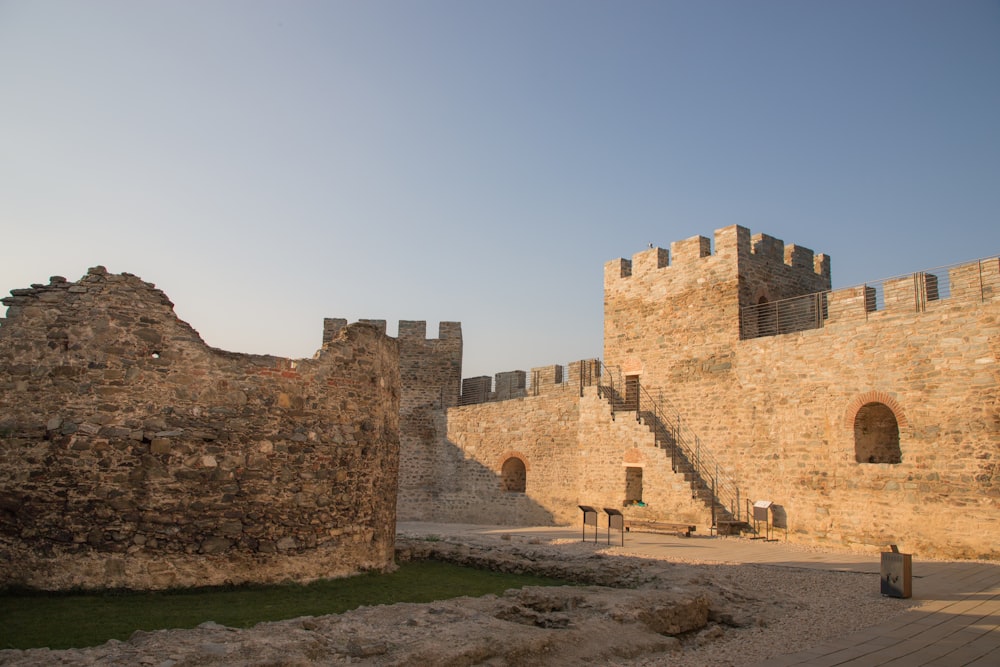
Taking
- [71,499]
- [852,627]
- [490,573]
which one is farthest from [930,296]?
[71,499]

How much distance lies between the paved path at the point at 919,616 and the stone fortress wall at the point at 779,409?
1.43 m

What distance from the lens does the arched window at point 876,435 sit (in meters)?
14.5

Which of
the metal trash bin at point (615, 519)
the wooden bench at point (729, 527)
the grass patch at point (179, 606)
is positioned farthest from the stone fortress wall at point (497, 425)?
the metal trash bin at point (615, 519)

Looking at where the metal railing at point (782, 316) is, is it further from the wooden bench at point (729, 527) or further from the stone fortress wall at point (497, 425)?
the wooden bench at point (729, 527)

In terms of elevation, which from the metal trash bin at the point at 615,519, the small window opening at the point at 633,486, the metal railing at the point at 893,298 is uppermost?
the metal railing at the point at 893,298

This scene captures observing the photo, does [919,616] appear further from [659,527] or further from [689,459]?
[689,459]

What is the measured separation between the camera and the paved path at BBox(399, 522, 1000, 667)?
593 cm

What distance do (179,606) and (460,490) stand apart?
55.9ft

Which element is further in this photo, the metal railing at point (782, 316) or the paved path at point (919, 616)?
the metal railing at point (782, 316)

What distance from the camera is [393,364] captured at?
10.1 metres

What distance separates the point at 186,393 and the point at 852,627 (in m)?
7.38

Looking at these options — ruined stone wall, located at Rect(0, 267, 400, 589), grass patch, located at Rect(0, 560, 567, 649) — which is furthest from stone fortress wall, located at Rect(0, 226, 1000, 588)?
grass patch, located at Rect(0, 560, 567, 649)

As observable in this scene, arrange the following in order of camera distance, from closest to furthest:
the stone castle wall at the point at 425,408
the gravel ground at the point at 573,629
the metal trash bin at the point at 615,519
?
1. the gravel ground at the point at 573,629
2. the metal trash bin at the point at 615,519
3. the stone castle wall at the point at 425,408

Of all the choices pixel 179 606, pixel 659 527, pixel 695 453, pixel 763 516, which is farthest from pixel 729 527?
pixel 179 606
